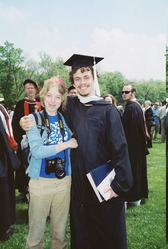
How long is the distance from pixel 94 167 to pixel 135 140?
253 cm

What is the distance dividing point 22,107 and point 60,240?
2.83 meters

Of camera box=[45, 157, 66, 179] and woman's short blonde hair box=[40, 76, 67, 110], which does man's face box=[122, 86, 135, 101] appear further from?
camera box=[45, 157, 66, 179]

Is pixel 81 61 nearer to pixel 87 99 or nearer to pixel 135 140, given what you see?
pixel 87 99

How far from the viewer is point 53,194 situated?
2396mm

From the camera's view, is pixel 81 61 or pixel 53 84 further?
pixel 81 61

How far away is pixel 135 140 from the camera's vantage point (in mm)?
4703

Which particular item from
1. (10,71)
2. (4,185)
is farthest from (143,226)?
(10,71)

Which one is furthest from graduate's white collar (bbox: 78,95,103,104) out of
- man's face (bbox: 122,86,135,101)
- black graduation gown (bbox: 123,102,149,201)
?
man's face (bbox: 122,86,135,101)

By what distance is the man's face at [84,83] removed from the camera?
242cm

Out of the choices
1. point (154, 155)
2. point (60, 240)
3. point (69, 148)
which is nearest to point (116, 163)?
point (69, 148)

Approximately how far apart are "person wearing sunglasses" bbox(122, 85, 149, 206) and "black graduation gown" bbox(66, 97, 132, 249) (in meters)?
2.30

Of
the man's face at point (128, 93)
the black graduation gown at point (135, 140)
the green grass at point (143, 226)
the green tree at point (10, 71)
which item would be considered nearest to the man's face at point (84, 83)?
the green grass at point (143, 226)

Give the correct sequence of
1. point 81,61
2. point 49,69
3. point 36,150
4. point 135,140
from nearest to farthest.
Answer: point 36,150 → point 81,61 → point 135,140 → point 49,69

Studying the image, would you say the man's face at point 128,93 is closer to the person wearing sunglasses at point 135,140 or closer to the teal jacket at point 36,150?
the person wearing sunglasses at point 135,140
